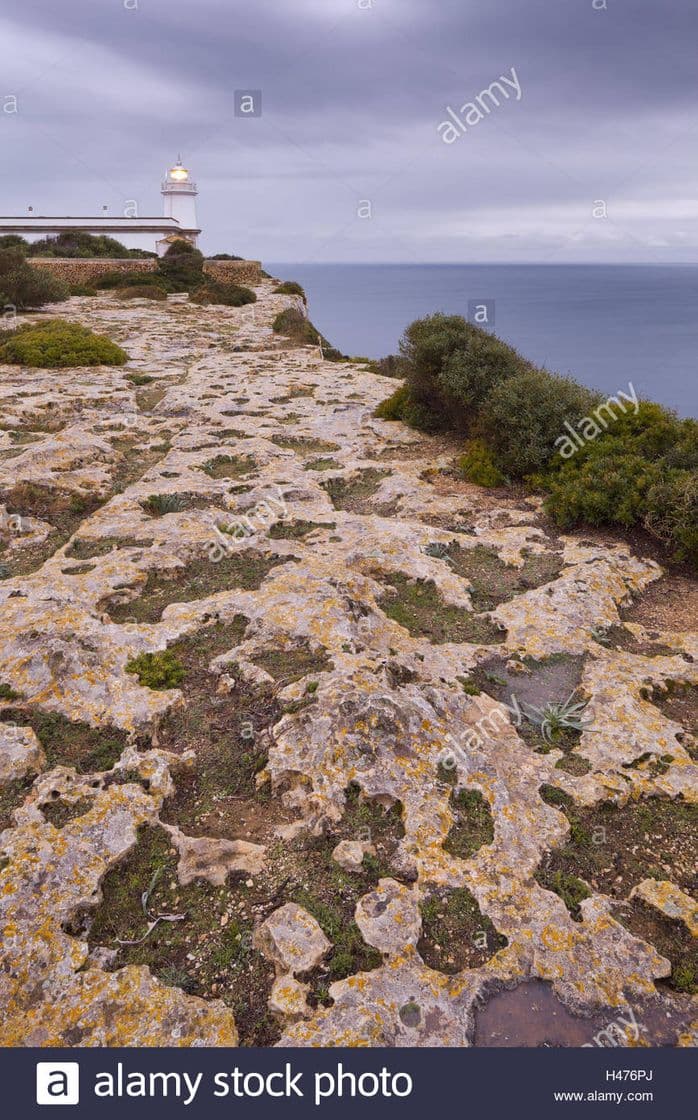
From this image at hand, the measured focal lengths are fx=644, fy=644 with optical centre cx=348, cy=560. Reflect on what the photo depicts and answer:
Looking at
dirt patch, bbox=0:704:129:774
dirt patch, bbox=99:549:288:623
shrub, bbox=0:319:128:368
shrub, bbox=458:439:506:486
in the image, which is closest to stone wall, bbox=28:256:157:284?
shrub, bbox=0:319:128:368

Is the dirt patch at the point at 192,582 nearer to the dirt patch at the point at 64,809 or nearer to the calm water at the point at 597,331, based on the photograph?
the dirt patch at the point at 64,809

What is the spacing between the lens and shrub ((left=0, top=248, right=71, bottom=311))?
26547 millimetres

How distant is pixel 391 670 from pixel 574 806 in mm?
1918

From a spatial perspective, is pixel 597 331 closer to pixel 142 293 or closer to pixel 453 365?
pixel 142 293

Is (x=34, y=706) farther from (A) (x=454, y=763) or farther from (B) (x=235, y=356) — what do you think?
(B) (x=235, y=356)

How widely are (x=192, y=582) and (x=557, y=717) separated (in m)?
4.47

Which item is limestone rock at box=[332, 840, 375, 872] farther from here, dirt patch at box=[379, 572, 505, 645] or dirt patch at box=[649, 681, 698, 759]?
dirt patch at box=[649, 681, 698, 759]

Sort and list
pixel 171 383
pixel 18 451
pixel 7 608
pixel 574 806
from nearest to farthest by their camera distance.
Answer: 1. pixel 574 806
2. pixel 7 608
3. pixel 18 451
4. pixel 171 383

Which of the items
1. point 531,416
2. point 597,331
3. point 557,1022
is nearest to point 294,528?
point 531,416

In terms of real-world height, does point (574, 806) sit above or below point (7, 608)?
below

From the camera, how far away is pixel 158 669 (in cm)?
614

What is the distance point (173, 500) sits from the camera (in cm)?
988

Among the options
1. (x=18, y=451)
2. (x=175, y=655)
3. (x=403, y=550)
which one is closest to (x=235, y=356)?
(x=18, y=451)

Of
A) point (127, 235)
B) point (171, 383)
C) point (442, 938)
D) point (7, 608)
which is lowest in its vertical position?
point (442, 938)
